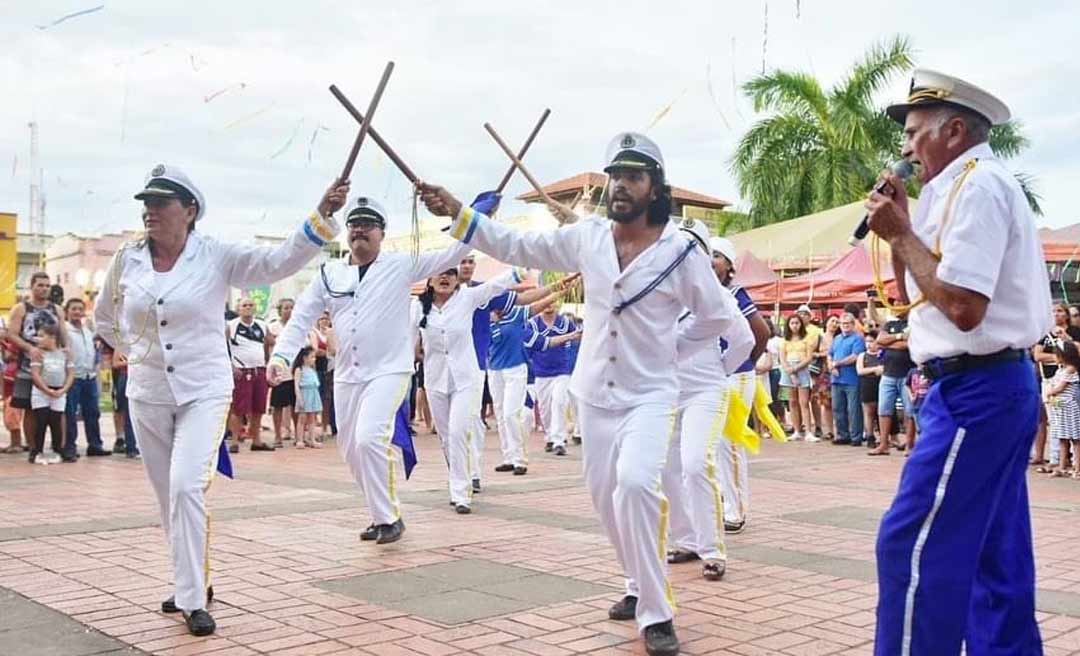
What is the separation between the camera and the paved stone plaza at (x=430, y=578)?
5.00 meters

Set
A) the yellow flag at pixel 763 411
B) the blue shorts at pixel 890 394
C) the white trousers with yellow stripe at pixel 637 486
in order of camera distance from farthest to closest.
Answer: the blue shorts at pixel 890 394 → the yellow flag at pixel 763 411 → the white trousers with yellow stripe at pixel 637 486

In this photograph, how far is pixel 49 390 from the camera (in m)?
12.7

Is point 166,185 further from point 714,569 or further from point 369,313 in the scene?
point 714,569

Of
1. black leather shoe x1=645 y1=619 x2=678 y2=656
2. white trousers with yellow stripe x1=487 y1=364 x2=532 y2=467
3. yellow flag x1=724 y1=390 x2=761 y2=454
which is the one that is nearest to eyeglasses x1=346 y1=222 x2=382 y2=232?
yellow flag x1=724 y1=390 x2=761 y2=454

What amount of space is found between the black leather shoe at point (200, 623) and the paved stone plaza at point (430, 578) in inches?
3.2

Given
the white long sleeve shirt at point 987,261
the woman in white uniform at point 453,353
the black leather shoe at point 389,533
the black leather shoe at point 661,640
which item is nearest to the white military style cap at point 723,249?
the woman in white uniform at point 453,353

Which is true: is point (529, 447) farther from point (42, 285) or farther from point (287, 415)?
point (42, 285)

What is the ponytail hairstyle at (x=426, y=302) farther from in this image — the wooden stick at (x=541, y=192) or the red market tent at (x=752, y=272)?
the red market tent at (x=752, y=272)

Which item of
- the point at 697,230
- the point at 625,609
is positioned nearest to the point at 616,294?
the point at 697,230

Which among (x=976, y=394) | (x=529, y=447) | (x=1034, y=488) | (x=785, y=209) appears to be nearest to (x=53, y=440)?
(x=529, y=447)

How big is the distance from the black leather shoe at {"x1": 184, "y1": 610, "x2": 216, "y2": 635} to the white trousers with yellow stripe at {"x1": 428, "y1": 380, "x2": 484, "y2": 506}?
3.85 meters

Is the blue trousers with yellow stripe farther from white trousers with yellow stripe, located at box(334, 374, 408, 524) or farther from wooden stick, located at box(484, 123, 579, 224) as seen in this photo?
white trousers with yellow stripe, located at box(334, 374, 408, 524)

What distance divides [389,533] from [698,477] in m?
2.15

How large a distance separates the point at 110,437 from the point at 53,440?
146 inches
